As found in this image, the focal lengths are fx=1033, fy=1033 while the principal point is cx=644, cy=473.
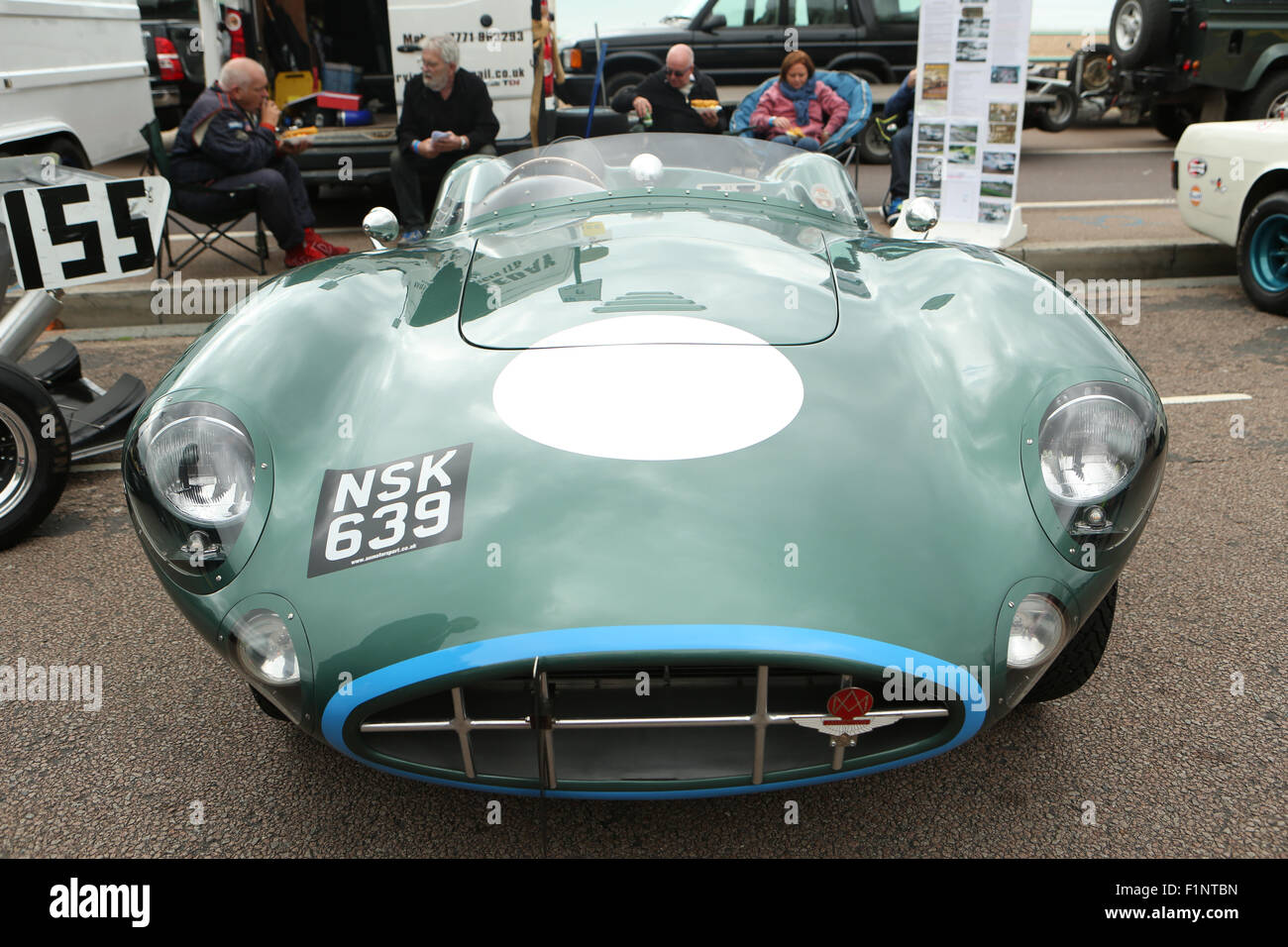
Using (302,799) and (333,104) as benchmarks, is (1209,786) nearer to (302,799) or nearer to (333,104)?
(302,799)

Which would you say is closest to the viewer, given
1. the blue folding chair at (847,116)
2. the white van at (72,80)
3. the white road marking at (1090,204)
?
the white van at (72,80)

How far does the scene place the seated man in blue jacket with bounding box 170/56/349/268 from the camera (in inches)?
224

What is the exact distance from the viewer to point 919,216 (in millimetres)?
2908

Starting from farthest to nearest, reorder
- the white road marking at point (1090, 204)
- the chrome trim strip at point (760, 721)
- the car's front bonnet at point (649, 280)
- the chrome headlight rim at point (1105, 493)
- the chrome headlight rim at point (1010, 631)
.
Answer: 1. the white road marking at point (1090, 204)
2. the car's front bonnet at point (649, 280)
3. the chrome headlight rim at point (1105, 493)
4. the chrome headlight rim at point (1010, 631)
5. the chrome trim strip at point (760, 721)

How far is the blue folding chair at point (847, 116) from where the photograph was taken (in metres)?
6.85

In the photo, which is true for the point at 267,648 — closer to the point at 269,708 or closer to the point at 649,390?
the point at 269,708

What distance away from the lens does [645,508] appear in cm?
158

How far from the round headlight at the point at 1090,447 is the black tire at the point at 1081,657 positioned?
0.28 metres

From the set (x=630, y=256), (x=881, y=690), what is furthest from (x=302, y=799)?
(x=630, y=256)

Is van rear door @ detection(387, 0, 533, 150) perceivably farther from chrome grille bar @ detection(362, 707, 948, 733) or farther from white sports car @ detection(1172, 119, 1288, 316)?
chrome grille bar @ detection(362, 707, 948, 733)

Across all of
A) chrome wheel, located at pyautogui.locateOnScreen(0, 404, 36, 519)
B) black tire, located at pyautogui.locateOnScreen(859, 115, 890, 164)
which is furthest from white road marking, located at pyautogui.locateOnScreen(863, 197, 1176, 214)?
chrome wheel, located at pyautogui.locateOnScreen(0, 404, 36, 519)

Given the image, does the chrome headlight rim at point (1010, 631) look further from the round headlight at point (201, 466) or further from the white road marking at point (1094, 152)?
the white road marking at point (1094, 152)

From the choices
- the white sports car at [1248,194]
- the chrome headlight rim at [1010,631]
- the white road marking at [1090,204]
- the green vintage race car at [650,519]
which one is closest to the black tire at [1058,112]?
the white road marking at [1090,204]

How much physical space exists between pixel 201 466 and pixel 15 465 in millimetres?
1636
